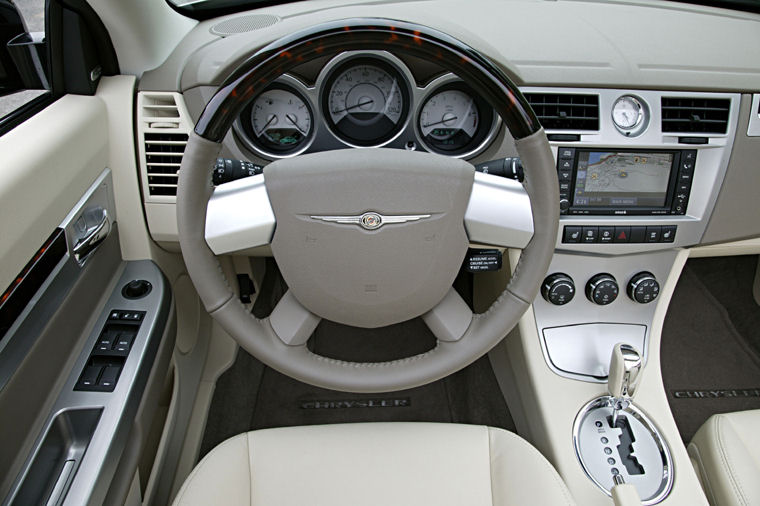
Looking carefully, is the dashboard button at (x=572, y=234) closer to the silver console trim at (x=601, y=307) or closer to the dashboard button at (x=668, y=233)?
the silver console trim at (x=601, y=307)

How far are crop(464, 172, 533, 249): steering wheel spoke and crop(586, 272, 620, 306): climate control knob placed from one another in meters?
0.60

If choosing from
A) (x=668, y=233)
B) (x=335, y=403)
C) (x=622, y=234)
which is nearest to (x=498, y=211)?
(x=622, y=234)

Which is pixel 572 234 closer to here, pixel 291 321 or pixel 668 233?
pixel 668 233

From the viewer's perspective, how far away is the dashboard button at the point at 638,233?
1414mm

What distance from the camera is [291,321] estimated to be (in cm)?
105

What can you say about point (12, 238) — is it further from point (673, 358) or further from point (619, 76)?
point (673, 358)

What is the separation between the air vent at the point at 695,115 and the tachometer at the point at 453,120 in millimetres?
440

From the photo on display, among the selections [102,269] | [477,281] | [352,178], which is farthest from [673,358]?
[102,269]

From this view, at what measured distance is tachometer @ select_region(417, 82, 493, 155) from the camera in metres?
1.36

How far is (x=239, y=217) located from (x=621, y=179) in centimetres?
96

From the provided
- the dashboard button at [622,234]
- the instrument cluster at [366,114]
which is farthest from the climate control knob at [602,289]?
the instrument cluster at [366,114]

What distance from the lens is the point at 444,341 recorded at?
106 centimetres

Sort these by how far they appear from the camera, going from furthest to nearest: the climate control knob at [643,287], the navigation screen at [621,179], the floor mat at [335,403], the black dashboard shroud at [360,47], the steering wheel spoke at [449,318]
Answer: the floor mat at [335,403] → the climate control knob at [643,287] → the navigation screen at [621,179] → the steering wheel spoke at [449,318] → the black dashboard shroud at [360,47]

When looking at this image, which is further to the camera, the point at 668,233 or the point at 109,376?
the point at 668,233
